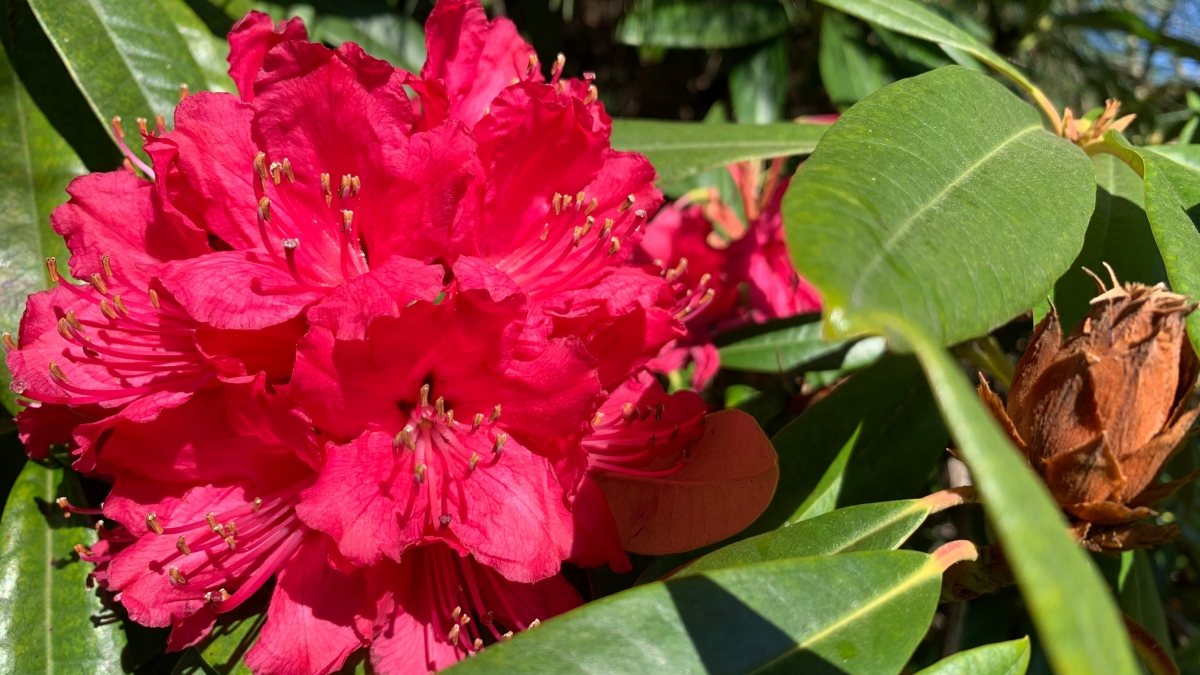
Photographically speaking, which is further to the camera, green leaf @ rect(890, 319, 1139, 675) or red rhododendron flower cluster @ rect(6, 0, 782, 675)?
red rhododendron flower cluster @ rect(6, 0, 782, 675)

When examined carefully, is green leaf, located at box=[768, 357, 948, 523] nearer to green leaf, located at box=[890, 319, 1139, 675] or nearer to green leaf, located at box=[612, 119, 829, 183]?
green leaf, located at box=[612, 119, 829, 183]

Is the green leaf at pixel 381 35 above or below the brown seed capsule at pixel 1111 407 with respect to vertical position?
below

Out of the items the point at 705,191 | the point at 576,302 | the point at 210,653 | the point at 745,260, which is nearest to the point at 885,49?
the point at 705,191

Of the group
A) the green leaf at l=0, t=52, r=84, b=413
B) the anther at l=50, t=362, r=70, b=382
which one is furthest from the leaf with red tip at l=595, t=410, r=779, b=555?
the green leaf at l=0, t=52, r=84, b=413

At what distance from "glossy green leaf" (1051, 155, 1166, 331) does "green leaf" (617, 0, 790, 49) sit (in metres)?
0.99

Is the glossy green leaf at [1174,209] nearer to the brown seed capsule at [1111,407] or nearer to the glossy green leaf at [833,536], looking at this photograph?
the brown seed capsule at [1111,407]

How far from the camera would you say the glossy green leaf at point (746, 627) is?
1.81ft

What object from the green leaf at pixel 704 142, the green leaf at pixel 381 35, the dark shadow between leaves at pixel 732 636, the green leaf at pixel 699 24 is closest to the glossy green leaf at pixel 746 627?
the dark shadow between leaves at pixel 732 636

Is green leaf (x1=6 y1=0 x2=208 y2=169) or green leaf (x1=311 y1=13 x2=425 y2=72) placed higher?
green leaf (x1=6 y1=0 x2=208 y2=169)

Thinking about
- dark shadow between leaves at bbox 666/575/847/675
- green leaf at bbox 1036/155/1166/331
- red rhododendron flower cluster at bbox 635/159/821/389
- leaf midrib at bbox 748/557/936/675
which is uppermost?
green leaf at bbox 1036/155/1166/331

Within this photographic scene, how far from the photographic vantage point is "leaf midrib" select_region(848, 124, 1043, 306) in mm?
489

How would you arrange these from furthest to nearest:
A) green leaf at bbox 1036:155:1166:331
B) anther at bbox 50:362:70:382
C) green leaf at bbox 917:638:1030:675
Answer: green leaf at bbox 1036:155:1166:331 → anther at bbox 50:362:70:382 → green leaf at bbox 917:638:1030:675

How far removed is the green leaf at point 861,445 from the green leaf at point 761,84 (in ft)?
2.99

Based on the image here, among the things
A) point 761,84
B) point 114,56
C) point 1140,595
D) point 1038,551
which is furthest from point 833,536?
point 761,84
